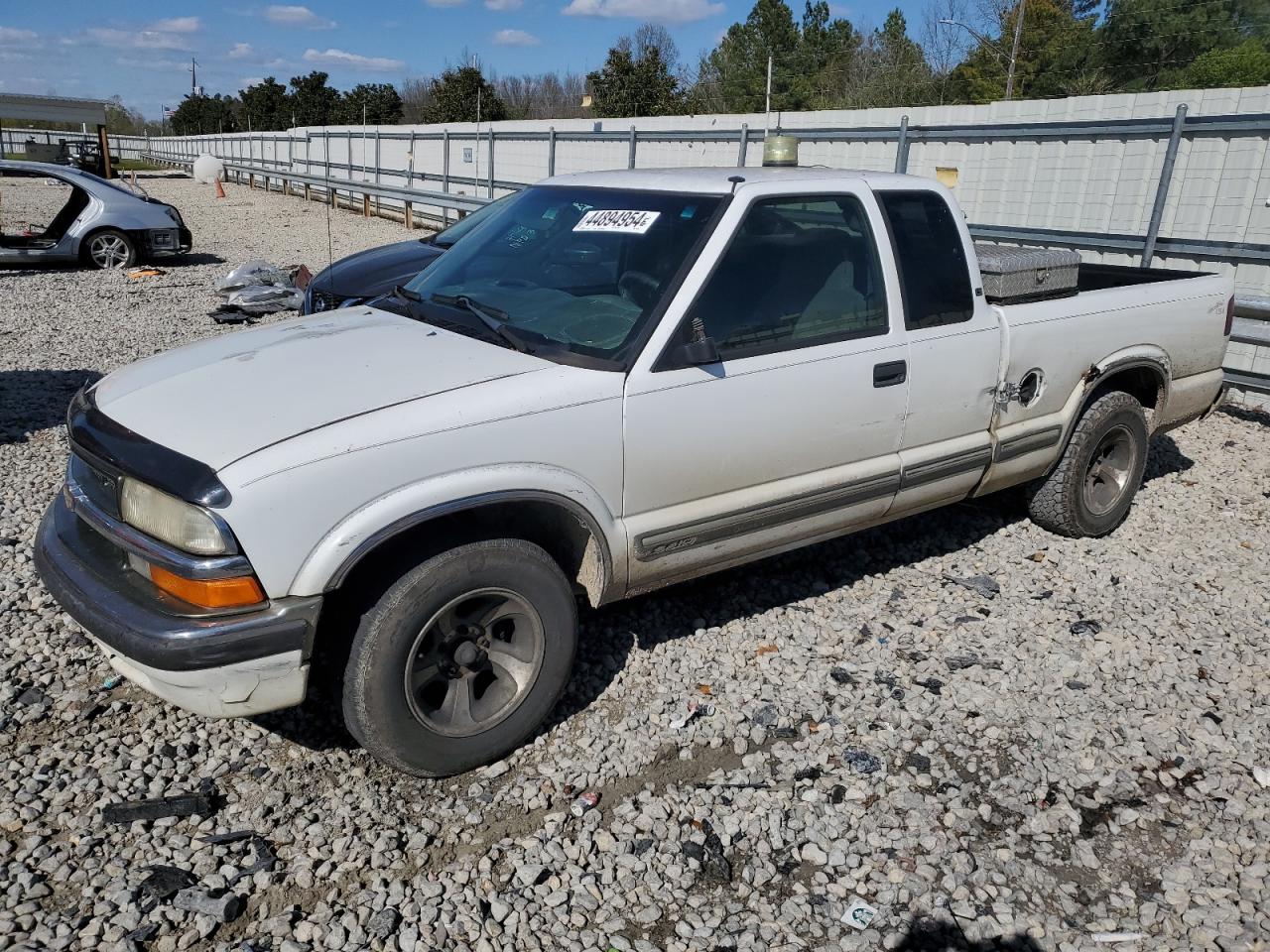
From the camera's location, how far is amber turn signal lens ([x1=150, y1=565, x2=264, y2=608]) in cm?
264

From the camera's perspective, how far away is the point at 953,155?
32.9 feet

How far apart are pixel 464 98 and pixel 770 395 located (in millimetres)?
39594

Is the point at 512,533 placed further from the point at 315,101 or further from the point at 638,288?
the point at 315,101

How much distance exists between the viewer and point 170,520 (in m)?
2.73

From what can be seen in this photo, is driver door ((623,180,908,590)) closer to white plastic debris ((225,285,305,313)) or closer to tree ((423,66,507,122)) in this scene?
white plastic debris ((225,285,305,313))

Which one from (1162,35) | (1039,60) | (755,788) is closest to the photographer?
(755,788)

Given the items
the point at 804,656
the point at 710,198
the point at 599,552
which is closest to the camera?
the point at 599,552

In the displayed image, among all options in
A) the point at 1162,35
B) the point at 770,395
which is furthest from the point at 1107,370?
the point at 1162,35

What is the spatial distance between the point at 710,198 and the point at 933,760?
7.19ft

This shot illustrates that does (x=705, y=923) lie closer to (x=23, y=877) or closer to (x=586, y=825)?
(x=586, y=825)

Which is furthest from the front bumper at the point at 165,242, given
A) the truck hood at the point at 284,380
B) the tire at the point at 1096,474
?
the tire at the point at 1096,474

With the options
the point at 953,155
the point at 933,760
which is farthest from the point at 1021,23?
the point at 933,760

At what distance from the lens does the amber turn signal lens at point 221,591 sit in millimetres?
2643

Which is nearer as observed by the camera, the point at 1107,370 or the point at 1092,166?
the point at 1107,370
